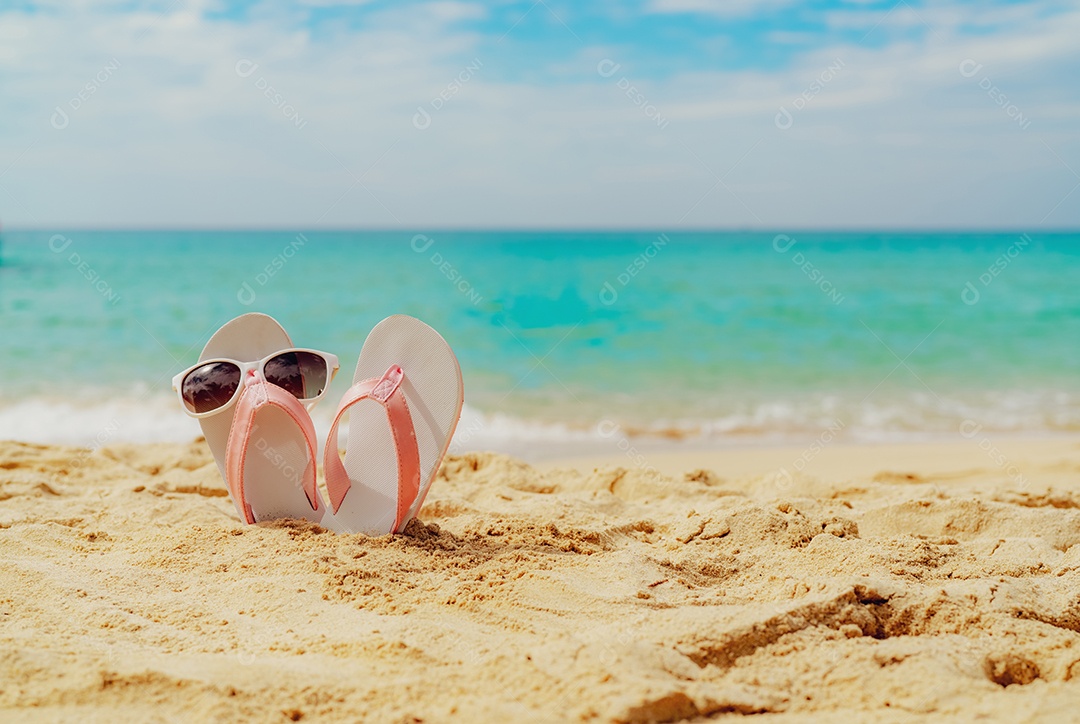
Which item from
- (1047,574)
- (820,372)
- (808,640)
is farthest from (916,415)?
(808,640)

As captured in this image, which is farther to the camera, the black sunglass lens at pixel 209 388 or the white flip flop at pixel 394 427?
the black sunglass lens at pixel 209 388

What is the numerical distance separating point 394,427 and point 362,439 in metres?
0.33

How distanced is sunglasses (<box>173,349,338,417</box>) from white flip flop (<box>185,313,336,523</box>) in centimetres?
4

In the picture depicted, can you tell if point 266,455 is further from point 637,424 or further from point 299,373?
point 637,424

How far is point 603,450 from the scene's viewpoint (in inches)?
237

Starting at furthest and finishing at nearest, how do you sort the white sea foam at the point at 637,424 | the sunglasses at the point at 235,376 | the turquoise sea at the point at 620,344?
the turquoise sea at the point at 620,344 → the white sea foam at the point at 637,424 → the sunglasses at the point at 235,376

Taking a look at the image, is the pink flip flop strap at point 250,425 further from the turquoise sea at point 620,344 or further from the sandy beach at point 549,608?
the turquoise sea at point 620,344

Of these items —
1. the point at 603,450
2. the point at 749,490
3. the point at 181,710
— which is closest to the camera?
the point at 181,710

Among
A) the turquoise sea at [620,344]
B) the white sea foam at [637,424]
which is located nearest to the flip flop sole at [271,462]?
the white sea foam at [637,424]

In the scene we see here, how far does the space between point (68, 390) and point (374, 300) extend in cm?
851

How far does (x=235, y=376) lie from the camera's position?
3.00m

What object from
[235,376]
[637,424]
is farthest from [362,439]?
[637,424]

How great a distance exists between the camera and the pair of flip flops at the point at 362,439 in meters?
2.79

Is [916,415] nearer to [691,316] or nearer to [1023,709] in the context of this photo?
[1023,709]
